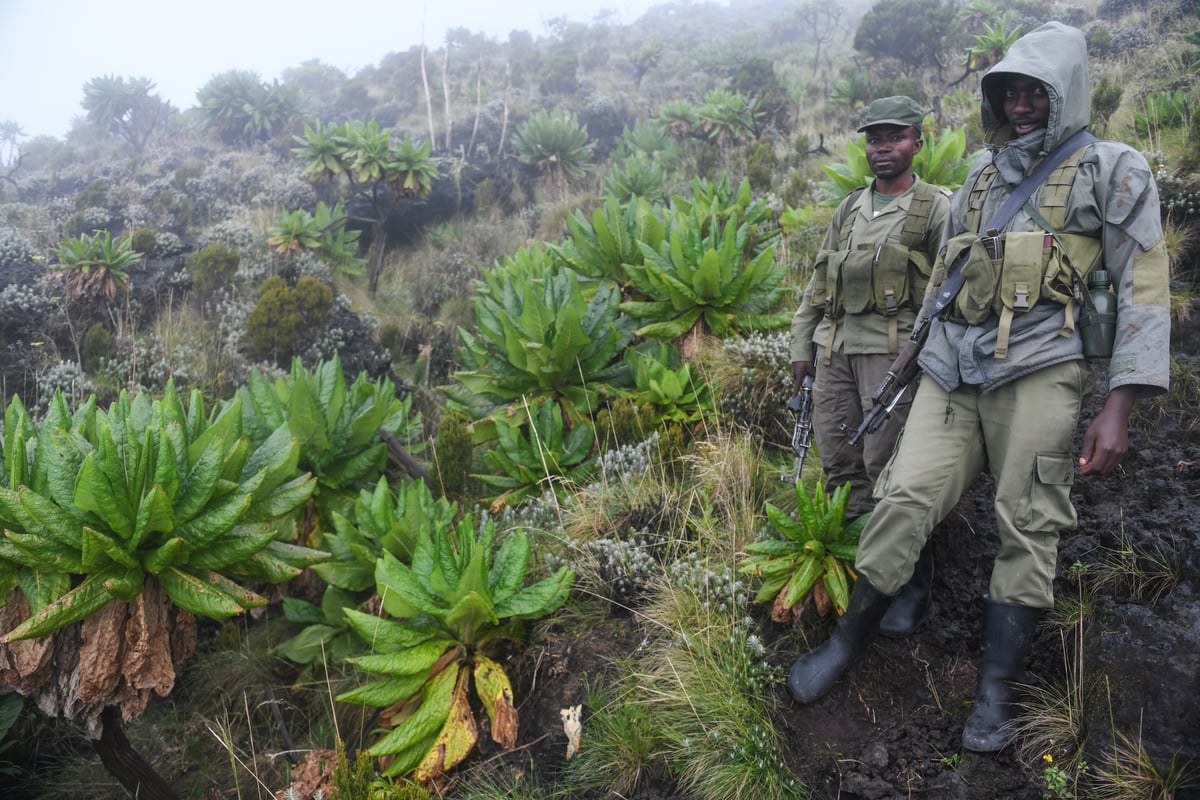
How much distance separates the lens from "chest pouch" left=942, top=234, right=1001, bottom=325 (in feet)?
7.13

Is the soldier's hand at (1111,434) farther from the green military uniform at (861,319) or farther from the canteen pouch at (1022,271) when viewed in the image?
the green military uniform at (861,319)

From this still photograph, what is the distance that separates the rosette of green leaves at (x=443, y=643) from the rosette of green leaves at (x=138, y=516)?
52 centimetres

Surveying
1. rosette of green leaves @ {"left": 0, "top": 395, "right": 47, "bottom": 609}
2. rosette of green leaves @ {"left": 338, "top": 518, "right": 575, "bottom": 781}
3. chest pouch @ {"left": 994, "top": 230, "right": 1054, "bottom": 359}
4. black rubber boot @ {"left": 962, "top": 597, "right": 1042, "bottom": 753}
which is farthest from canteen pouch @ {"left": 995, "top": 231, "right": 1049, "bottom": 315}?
rosette of green leaves @ {"left": 0, "top": 395, "right": 47, "bottom": 609}

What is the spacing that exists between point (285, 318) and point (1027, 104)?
7.85 meters

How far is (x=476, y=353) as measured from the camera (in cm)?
487

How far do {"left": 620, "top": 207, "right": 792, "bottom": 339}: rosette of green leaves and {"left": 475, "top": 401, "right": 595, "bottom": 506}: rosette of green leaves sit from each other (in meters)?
0.98

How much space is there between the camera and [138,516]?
2574mm

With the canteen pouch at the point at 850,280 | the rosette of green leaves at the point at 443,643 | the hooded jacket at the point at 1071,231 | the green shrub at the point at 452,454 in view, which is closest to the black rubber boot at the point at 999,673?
the hooded jacket at the point at 1071,231

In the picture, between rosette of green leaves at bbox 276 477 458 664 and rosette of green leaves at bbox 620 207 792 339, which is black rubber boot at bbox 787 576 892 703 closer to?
rosette of green leaves at bbox 276 477 458 664

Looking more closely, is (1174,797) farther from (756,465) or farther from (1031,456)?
(756,465)

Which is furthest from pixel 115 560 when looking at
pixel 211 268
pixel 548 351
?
pixel 211 268

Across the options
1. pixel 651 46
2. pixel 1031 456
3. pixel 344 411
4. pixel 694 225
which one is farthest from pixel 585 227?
pixel 651 46

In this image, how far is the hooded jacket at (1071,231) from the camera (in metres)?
1.95

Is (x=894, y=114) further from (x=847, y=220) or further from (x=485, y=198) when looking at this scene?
(x=485, y=198)
